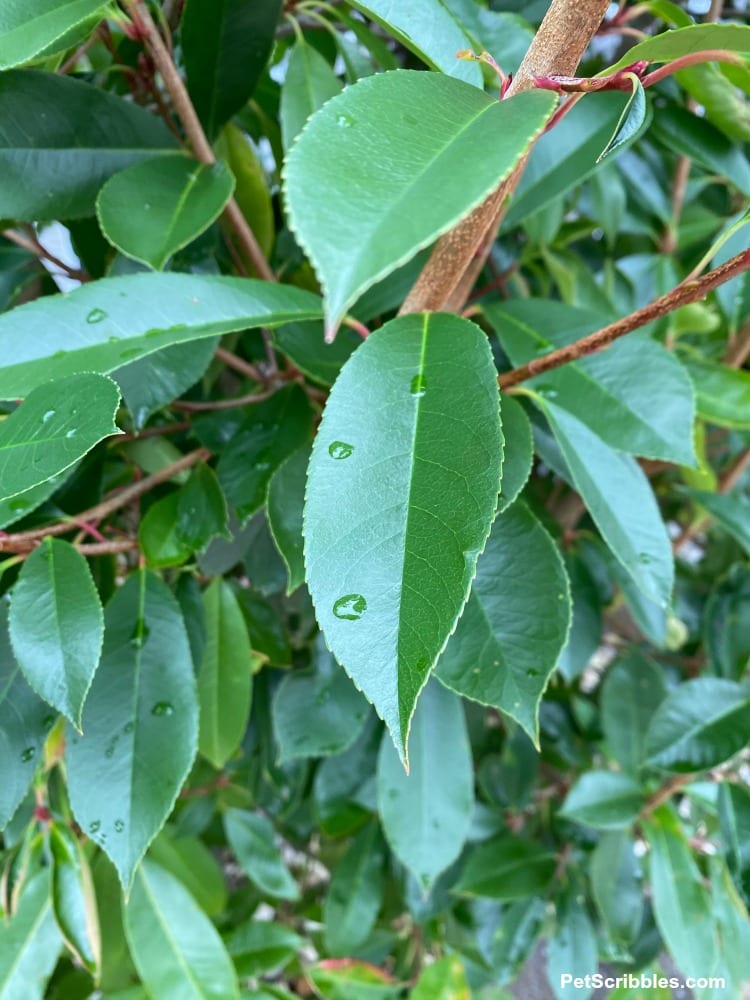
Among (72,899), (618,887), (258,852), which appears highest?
(72,899)

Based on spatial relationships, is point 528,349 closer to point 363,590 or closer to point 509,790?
point 363,590

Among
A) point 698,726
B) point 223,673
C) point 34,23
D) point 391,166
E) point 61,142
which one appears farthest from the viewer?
point 698,726

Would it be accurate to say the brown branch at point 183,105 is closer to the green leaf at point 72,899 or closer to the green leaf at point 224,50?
the green leaf at point 224,50

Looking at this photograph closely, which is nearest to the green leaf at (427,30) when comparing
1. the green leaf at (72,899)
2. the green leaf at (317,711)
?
the green leaf at (317,711)

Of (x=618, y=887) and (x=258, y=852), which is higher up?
(x=258, y=852)

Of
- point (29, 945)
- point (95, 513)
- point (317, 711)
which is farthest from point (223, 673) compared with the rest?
point (29, 945)

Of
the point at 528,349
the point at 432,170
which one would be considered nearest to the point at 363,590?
the point at 432,170

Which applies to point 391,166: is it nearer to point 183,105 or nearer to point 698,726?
point 183,105
